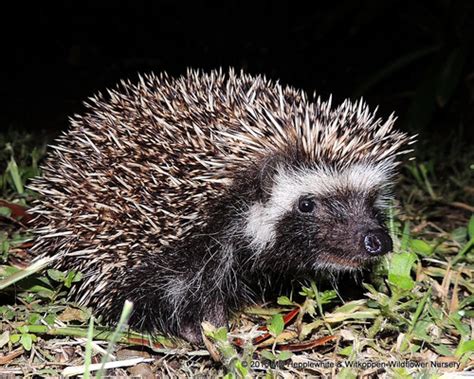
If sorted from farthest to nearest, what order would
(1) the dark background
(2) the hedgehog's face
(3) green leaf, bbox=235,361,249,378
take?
(1) the dark background < (2) the hedgehog's face < (3) green leaf, bbox=235,361,249,378

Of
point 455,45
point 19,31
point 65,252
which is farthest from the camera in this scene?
point 19,31

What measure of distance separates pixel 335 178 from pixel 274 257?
1.50ft

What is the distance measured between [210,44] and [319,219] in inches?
231

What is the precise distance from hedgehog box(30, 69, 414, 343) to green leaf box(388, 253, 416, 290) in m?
0.20

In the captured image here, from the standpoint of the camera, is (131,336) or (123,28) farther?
(123,28)

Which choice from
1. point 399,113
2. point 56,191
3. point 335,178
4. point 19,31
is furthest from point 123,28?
point 335,178

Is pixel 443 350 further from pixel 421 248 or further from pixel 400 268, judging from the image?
pixel 421 248

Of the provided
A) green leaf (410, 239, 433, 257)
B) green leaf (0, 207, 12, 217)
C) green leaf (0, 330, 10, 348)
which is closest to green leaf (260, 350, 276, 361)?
green leaf (0, 330, 10, 348)

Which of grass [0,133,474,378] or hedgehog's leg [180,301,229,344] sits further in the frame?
hedgehog's leg [180,301,229,344]

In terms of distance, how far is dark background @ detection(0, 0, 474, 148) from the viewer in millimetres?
8273

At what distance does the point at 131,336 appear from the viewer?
3.53 m

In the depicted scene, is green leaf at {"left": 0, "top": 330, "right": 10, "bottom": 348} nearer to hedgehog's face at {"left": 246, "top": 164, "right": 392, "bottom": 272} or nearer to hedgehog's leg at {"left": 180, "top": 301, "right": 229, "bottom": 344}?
hedgehog's leg at {"left": 180, "top": 301, "right": 229, "bottom": 344}

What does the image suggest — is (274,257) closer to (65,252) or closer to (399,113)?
(65,252)

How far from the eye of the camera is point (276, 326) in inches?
137
